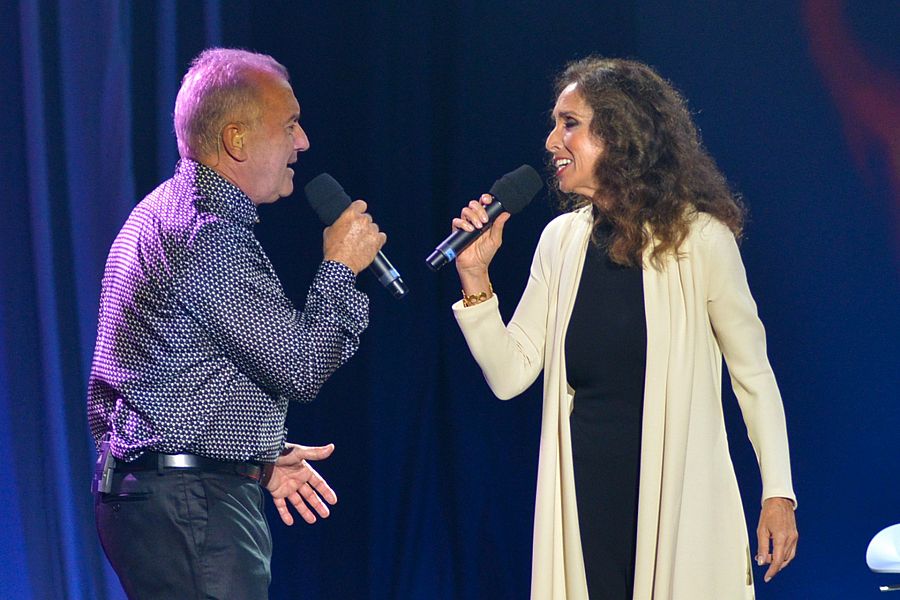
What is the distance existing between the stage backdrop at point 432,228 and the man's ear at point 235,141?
1232 millimetres

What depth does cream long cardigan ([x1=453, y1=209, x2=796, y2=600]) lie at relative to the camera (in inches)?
82.6

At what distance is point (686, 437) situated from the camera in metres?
2.12

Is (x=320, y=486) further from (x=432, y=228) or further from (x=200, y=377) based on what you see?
(x=432, y=228)

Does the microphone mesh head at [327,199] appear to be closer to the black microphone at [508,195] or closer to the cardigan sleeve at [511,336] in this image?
the black microphone at [508,195]

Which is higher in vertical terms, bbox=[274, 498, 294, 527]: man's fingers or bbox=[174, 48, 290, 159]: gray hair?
bbox=[174, 48, 290, 159]: gray hair

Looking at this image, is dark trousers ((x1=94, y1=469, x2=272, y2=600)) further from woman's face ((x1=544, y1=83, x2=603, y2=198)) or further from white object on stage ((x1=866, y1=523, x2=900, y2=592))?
white object on stage ((x1=866, y1=523, x2=900, y2=592))

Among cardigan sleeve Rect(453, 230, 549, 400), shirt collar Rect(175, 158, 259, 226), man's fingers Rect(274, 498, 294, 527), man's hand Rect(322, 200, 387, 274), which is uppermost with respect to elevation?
shirt collar Rect(175, 158, 259, 226)

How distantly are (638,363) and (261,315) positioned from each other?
80cm

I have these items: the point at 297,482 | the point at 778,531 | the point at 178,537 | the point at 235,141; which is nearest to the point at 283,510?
the point at 297,482

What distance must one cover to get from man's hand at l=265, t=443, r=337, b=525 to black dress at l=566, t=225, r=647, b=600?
51cm

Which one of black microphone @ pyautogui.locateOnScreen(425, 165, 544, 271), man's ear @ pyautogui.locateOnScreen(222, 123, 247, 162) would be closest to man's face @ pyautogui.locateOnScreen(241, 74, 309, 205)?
man's ear @ pyautogui.locateOnScreen(222, 123, 247, 162)

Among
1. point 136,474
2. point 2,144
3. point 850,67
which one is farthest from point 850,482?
point 2,144

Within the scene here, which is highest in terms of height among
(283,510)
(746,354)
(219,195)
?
(219,195)

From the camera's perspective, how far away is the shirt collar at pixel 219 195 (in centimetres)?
188
